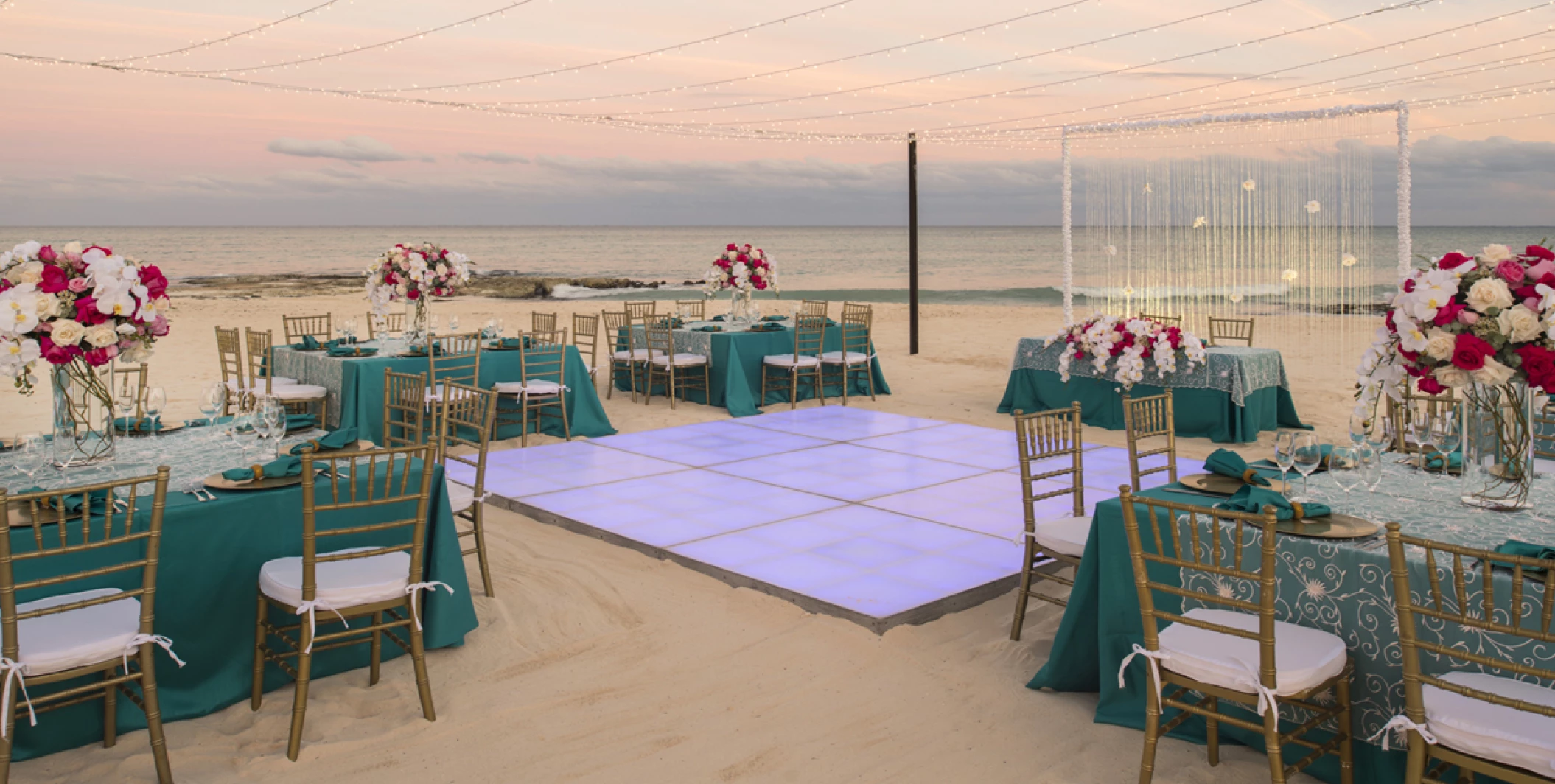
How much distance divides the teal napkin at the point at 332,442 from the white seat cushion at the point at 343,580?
494mm

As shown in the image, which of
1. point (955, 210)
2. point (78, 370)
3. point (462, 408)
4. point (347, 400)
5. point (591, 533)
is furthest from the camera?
point (955, 210)

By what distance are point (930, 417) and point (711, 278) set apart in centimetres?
A: 270

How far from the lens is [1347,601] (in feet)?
9.07

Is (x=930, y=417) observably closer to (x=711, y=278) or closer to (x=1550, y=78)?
(x=711, y=278)

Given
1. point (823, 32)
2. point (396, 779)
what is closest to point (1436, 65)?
point (823, 32)

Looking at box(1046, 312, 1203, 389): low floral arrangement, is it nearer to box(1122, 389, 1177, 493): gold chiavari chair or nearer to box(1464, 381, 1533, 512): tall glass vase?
box(1122, 389, 1177, 493): gold chiavari chair

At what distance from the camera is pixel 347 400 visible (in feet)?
24.9

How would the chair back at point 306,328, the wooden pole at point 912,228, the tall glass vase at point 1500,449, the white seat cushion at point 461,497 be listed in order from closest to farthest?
the tall glass vase at point 1500,449, the white seat cushion at point 461,497, the chair back at point 306,328, the wooden pole at point 912,228

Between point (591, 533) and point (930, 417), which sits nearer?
point (591, 533)

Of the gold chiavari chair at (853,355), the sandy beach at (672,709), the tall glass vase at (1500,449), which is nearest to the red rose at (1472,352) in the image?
the tall glass vase at (1500,449)

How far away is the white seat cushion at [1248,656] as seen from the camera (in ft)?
8.33

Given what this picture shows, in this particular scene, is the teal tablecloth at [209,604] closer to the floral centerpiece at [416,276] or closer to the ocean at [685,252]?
the floral centerpiece at [416,276]

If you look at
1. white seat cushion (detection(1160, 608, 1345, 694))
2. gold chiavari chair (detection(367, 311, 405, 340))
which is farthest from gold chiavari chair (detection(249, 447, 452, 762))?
gold chiavari chair (detection(367, 311, 405, 340))

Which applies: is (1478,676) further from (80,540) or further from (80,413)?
(80,413)
